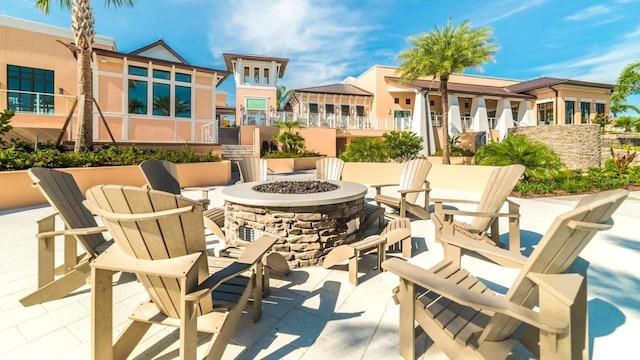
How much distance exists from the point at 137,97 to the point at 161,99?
3.59ft

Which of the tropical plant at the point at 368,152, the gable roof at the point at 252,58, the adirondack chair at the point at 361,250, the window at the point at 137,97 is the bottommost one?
the adirondack chair at the point at 361,250

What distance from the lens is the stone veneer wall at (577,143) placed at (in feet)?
60.9

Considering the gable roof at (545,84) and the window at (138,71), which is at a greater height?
the gable roof at (545,84)

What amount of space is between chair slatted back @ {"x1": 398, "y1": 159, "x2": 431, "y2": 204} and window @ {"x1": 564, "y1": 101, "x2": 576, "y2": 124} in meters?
28.1

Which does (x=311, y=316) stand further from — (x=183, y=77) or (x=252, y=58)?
(x=252, y=58)

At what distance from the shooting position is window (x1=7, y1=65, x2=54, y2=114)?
13906 millimetres

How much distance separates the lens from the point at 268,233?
12.3 ft

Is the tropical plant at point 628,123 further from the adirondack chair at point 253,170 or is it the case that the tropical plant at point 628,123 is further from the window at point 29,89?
the window at point 29,89

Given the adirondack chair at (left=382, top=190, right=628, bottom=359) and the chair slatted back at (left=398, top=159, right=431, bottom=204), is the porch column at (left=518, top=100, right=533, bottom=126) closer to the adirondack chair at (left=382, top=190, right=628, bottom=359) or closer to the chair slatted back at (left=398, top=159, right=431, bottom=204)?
the chair slatted back at (left=398, top=159, right=431, bottom=204)

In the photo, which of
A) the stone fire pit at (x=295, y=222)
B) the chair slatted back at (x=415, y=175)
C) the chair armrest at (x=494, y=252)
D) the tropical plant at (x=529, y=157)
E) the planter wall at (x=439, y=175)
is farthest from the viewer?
the planter wall at (x=439, y=175)

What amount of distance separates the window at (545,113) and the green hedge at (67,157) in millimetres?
30461

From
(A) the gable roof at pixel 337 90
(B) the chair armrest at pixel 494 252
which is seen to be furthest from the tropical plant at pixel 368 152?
(A) the gable roof at pixel 337 90

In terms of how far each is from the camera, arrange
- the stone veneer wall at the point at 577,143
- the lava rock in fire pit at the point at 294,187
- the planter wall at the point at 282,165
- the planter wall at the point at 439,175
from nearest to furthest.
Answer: the lava rock in fire pit at the point at 294,187, the planter wall at the point at 439,175, the planter wall at the point at 282,165, the stone veneer wall at the point at 577,143

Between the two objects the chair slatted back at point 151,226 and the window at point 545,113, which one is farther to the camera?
the window at point 545,113
